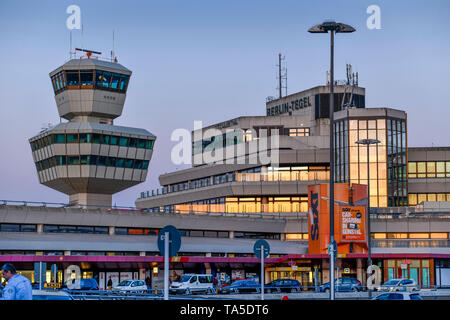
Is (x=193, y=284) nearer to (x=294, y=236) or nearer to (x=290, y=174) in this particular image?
(x=294, y=236)

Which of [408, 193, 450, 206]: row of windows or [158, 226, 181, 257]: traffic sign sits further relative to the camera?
[408, 193, 450, 206]: row of windows

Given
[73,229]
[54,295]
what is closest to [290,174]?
[73,229]

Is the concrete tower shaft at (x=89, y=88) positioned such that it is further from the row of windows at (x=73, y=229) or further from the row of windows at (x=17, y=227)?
the row of windows at (x=17, y=227)

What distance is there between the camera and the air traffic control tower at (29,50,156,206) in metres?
99.9

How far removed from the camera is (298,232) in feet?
294

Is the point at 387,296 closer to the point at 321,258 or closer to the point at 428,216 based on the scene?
the point at 321,258

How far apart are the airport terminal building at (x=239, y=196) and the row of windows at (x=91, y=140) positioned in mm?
144

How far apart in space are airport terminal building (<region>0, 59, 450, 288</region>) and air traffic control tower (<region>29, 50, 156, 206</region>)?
186 millimetres

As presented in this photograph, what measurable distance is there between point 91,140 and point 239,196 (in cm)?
2248

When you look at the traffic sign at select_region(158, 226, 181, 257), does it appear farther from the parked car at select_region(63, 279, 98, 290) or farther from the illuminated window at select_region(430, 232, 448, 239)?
the illuminated window at select_region(430, 232, 448, 239)

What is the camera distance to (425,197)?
107750 mm

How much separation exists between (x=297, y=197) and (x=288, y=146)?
7973mm

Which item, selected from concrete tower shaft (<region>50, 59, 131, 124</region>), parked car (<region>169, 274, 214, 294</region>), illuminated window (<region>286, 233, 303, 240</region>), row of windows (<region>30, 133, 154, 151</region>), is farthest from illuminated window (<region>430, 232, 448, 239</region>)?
concrete tower shaft (<region>50, 59, 131, 124</region>)
